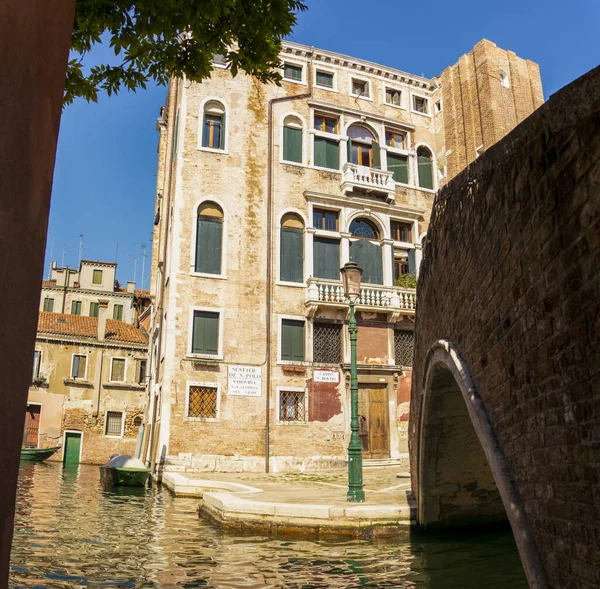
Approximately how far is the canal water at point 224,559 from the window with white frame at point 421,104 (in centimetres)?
1915

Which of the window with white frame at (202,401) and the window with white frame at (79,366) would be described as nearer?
the window with white frame at (202,401)

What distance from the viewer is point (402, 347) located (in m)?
20.2

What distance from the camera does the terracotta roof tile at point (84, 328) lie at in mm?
31047

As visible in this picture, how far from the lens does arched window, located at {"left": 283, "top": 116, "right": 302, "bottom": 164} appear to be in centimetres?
2067

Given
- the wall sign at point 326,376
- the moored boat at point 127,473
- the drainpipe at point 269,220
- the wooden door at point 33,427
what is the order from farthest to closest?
the wooden door at point 33,427, the wall sign at point 326,376, the drainpipe at point 269,220, the moored boat at point 127,473

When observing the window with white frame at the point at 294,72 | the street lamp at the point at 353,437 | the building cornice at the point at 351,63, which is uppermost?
the building cornice at the point at 351,63

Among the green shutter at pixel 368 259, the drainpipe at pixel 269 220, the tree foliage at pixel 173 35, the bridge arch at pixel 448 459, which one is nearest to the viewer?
the tree foliage at pixel 173 35

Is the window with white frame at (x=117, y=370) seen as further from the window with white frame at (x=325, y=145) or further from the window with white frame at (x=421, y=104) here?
the window with white frame at (x=421, y=104)

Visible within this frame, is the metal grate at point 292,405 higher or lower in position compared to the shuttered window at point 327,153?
lower

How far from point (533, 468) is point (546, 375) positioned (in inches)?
24.7

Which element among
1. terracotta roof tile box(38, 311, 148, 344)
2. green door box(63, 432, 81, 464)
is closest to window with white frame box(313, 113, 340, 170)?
terracotta roof tile box(38, 311, 148, 344)

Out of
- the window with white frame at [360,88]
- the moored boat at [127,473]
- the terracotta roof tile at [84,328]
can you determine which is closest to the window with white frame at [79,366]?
the terracotta roof tile at [84,328]

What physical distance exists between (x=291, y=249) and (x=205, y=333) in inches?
161

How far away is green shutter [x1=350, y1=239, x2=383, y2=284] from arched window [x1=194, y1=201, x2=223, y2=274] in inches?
182
